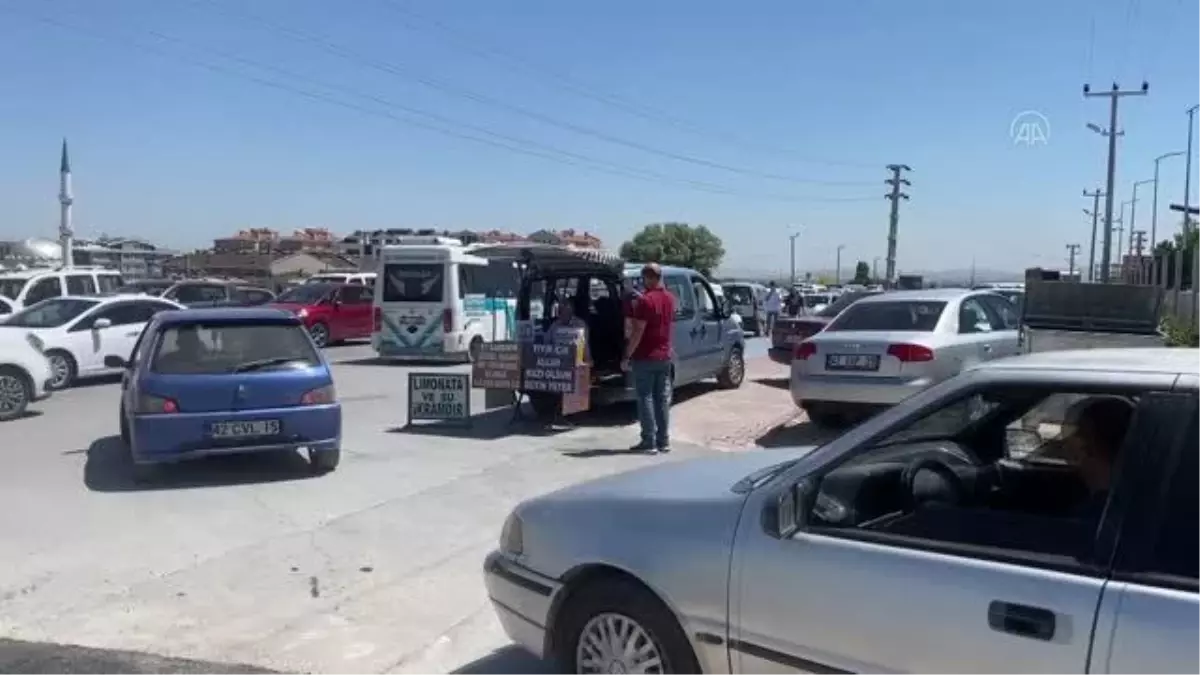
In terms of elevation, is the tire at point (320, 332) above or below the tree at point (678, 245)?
below

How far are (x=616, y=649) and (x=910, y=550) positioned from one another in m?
1.21

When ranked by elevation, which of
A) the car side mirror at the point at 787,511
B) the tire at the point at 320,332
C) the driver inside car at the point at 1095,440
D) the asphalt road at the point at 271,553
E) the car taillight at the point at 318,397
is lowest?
the asphalt road at the point at 271,553

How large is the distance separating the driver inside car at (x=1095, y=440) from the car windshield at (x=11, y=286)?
22.2 m

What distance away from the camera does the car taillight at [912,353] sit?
10695 mm

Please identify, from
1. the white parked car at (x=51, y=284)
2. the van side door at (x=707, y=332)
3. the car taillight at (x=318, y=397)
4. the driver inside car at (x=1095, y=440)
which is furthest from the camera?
the white parked car at (x=51, y=284)

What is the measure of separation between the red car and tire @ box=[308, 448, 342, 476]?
15.7m

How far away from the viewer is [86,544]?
22.9 ft

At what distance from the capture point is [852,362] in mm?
11016

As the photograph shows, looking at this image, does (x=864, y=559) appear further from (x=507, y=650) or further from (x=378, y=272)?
(x=378, y=272)

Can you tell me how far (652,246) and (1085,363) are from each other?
8521 centimetres

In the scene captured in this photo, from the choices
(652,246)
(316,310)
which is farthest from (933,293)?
(652,246)

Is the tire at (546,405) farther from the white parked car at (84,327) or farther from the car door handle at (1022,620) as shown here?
the car door handle at (1022,620)

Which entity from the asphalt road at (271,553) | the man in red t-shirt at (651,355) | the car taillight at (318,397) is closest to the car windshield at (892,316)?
the man in red t-shirt at (651,355)

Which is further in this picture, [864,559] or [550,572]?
[550,572]
